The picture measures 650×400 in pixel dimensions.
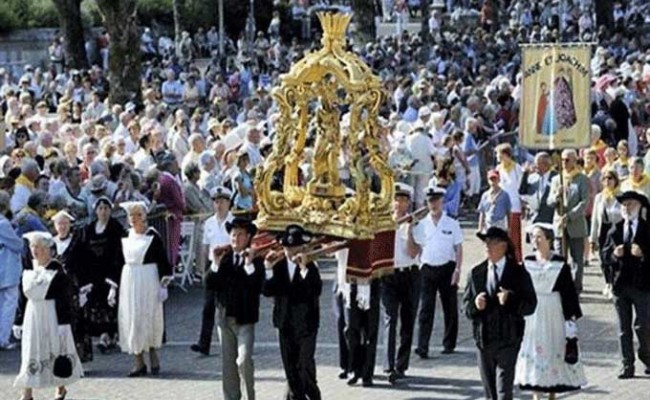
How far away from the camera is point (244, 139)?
1084 inches

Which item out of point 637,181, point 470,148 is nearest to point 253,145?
point 470,148

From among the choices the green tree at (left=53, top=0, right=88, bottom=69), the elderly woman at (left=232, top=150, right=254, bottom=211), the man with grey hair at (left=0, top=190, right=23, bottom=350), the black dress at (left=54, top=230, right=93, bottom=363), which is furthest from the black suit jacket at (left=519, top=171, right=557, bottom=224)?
the green tree at (left=53, top=0, right=88, bottom=69)

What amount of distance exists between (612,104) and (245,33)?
76.4 feet

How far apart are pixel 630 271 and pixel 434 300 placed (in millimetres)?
2105

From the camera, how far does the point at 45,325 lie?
1756 cm

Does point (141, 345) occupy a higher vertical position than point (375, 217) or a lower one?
lower

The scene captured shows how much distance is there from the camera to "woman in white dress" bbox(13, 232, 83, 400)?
689 inches

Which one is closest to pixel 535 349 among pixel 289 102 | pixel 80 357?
pixel 289 102

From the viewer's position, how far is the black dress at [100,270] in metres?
19.4

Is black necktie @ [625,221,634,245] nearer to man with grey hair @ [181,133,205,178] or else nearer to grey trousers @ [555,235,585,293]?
grey trousers @ [555,235,585,293]

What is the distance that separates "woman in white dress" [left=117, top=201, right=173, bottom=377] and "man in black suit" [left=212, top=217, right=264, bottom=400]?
176cm

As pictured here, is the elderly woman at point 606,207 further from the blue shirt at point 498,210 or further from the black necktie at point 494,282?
the black necktie at point 494,282

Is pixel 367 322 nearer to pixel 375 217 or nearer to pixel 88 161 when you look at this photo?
pixel 375 217

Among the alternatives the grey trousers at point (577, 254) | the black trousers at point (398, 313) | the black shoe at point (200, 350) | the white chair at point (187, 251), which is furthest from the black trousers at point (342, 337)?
the white chair at point (187, 251)
